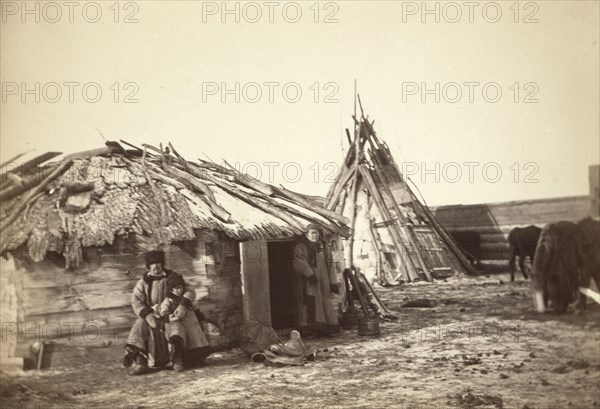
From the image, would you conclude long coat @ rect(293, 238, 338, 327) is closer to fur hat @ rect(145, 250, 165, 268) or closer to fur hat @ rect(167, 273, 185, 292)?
fur hat @ rect(167, 273, 185, 292)

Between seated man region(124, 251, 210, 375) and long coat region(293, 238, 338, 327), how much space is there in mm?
1263

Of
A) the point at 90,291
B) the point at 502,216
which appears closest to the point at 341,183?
the point at 502,216

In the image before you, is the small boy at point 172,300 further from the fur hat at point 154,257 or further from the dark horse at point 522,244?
the dark horse at point 522,244

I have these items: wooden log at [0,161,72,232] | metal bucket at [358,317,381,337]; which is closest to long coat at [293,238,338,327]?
metal bucket at [358,317,381,337]

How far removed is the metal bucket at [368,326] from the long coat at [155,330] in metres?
1.69

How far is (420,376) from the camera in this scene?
4879mm

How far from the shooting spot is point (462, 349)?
5.05 metres

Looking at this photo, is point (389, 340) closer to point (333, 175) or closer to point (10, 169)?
point (333, 175)

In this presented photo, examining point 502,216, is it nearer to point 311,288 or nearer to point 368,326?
point 368,326

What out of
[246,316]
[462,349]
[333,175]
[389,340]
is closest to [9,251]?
[246,316]

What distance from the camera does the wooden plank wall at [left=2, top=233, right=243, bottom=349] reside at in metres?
5.16

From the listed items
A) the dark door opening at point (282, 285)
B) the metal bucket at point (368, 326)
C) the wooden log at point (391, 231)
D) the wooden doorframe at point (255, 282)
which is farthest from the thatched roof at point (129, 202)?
the metal bucket at point (368, 326)

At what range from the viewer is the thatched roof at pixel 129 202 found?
514cm

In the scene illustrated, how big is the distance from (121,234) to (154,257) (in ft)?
1.22
